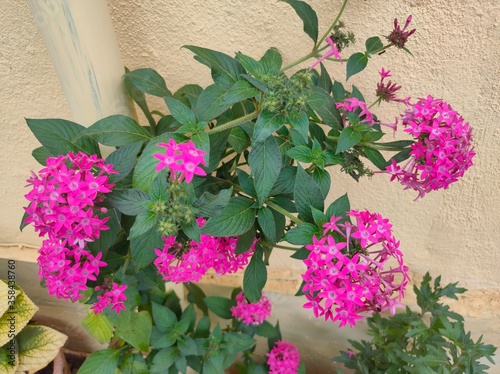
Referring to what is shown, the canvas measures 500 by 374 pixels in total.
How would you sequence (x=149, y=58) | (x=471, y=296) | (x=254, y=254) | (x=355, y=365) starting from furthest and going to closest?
1. (x=471, y=296)
2. (x=355, y=365)
3. (x=149, y=58)
4. (x=254, y=254)

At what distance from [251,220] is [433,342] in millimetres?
656

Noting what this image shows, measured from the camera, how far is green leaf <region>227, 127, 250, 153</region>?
0.82 metres

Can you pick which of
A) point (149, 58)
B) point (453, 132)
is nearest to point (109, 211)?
point (149, 58)

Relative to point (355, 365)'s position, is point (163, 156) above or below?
above

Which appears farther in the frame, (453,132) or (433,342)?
(433,342)

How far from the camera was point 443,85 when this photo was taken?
1.02 meters

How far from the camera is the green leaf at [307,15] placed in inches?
33.4

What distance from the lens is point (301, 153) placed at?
770 millimetres

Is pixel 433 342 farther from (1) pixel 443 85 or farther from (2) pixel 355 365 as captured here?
(1) pixel 443 85

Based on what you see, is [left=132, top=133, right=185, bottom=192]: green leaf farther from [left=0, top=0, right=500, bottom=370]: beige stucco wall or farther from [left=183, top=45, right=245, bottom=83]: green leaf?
[left=0, top=0, right=500, bottom=370]: beige stucco wall

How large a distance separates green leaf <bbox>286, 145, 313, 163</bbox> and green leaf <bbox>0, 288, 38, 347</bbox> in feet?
3.38

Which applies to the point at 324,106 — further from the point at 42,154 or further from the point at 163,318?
the point at 163,318

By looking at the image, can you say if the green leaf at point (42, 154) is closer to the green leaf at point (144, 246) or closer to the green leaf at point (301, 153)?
the green leaf at point (144, 246)

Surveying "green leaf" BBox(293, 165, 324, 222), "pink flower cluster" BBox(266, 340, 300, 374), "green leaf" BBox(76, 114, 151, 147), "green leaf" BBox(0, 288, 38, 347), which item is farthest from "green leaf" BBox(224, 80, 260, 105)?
"green leaf" BBox(0, 288, 38, 347)
